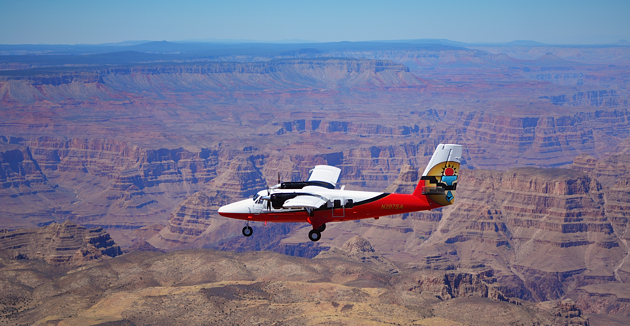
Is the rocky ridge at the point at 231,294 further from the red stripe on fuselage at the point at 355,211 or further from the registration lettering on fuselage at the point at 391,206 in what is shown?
the registration lettering on fuselage at the point at 391,206

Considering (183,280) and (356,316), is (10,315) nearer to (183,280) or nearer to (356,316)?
(183,280)

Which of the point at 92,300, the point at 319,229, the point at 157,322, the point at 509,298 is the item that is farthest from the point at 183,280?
the point at 319,229

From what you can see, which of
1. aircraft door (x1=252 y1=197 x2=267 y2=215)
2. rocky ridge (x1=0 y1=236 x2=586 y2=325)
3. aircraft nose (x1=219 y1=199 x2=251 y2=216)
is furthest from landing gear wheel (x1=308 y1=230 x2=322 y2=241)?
rocky ridge (x1=0 y1=236 x2=586 y2=325)

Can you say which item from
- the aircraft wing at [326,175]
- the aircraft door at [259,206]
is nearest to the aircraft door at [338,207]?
the aircraft wing at [326,175]

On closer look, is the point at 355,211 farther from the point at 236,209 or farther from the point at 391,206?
the point at 236,209

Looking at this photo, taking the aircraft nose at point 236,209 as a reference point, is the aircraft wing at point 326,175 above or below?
above

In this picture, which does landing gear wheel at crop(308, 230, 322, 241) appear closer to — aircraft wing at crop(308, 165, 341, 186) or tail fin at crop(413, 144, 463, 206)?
aircraft wing at crop(308, 165, 341, 186)
